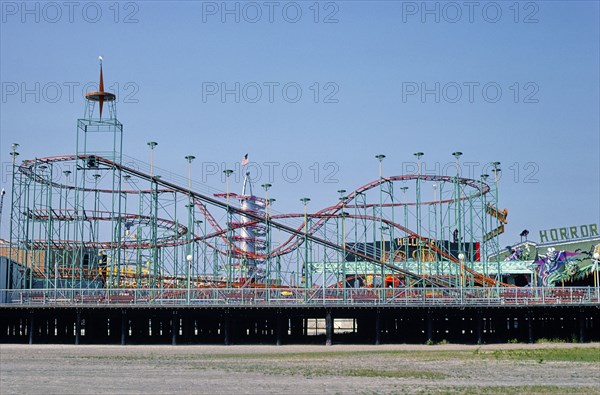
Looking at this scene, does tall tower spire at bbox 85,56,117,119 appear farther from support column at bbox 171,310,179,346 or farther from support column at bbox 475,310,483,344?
support column at bbox 475,310,483,344

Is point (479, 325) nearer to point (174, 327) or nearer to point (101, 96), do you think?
point (174, 327)

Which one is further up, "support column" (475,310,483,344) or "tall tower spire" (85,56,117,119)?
"tall tower spire" (85,56,117,119)

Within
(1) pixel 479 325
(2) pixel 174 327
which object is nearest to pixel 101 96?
(2) pixel 174 327

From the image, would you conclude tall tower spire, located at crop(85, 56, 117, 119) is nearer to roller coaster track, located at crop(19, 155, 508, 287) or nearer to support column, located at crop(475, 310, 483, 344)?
roller coaster track, located at crop(19, 155, 508, 287)

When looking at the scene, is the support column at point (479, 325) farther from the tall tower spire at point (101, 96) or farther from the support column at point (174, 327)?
the tall tower spire at point (101, 96)

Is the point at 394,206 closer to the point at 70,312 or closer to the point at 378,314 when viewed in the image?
the point at 378,314

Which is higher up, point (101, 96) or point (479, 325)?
point (101, 96)

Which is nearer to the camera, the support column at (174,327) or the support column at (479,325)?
the support column at (174,327)

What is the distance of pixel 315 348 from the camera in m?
54.5

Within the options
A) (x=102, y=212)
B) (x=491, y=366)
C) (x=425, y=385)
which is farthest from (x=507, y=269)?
(x=425, y=385)

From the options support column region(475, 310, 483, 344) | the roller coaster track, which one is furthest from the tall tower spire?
support column region(475, 310, 483, 344)

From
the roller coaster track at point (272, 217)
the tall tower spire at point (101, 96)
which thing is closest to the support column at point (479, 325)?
the roller coaster track at point (272, 217)

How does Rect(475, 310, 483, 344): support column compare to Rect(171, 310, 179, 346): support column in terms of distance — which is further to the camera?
Rect(475, 310, 483, 344): support column

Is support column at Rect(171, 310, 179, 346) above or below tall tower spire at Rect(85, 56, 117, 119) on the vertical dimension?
below
